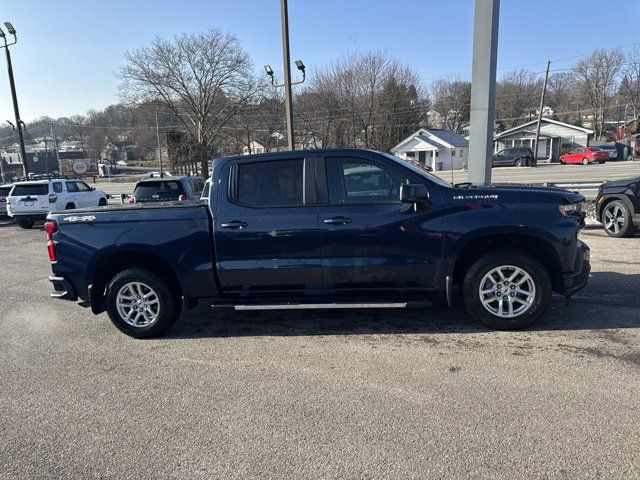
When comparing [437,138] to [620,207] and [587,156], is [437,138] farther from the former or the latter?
[620,207]

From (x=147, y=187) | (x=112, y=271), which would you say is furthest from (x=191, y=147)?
(x=112, y=271)

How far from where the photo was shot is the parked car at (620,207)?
884cm

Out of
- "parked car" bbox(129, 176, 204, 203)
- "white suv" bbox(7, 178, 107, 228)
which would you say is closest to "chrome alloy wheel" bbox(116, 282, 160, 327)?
"parked car" bbox(129, 176, 204, 203)

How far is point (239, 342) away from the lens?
480cm

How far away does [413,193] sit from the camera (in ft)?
14.3

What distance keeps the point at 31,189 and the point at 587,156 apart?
43.8 metres

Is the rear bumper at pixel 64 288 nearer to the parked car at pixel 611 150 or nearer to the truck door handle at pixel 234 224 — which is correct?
the truck door handle at pixel 234 224

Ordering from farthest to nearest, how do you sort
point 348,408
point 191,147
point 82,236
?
1. point 191,147
2. point 82,236
3. point 348,408

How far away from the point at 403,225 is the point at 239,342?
2099 millimetres

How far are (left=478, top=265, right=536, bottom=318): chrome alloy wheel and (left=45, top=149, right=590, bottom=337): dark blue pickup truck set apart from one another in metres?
0.01

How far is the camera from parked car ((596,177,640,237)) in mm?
8844

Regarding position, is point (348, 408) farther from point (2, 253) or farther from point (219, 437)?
point (2, 253)

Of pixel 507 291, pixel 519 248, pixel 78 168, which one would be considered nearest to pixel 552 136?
pixel 519 248

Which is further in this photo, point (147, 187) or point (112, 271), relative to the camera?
point (147, 187)
